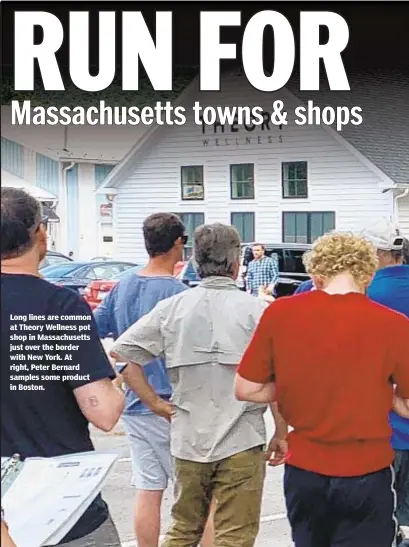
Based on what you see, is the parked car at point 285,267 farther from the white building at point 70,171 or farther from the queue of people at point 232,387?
the white building at point 70,171

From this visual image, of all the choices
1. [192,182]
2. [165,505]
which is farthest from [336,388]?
[165,505]

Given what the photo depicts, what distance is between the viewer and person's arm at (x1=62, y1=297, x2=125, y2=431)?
2252 mm

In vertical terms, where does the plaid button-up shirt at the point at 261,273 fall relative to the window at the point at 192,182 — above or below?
below

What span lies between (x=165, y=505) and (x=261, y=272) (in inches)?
65.2

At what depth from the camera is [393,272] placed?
317cm

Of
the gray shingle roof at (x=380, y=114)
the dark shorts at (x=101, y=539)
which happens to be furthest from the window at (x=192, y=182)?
the dark shorts at (x=101, y=539)

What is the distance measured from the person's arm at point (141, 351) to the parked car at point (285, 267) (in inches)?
12.2

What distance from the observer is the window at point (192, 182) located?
10.6 ft

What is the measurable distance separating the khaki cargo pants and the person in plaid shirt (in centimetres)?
56

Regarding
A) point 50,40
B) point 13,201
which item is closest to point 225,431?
point 13,201

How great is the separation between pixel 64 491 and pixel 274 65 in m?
1.46

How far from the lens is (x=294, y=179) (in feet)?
10.5

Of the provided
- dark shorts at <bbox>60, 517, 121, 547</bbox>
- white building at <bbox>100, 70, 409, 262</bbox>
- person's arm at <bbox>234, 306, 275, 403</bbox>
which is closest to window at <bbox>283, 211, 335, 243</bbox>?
white building at <bbox>100, 70, 409, 262</bbox>

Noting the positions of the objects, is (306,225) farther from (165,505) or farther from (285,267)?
(165,505)
